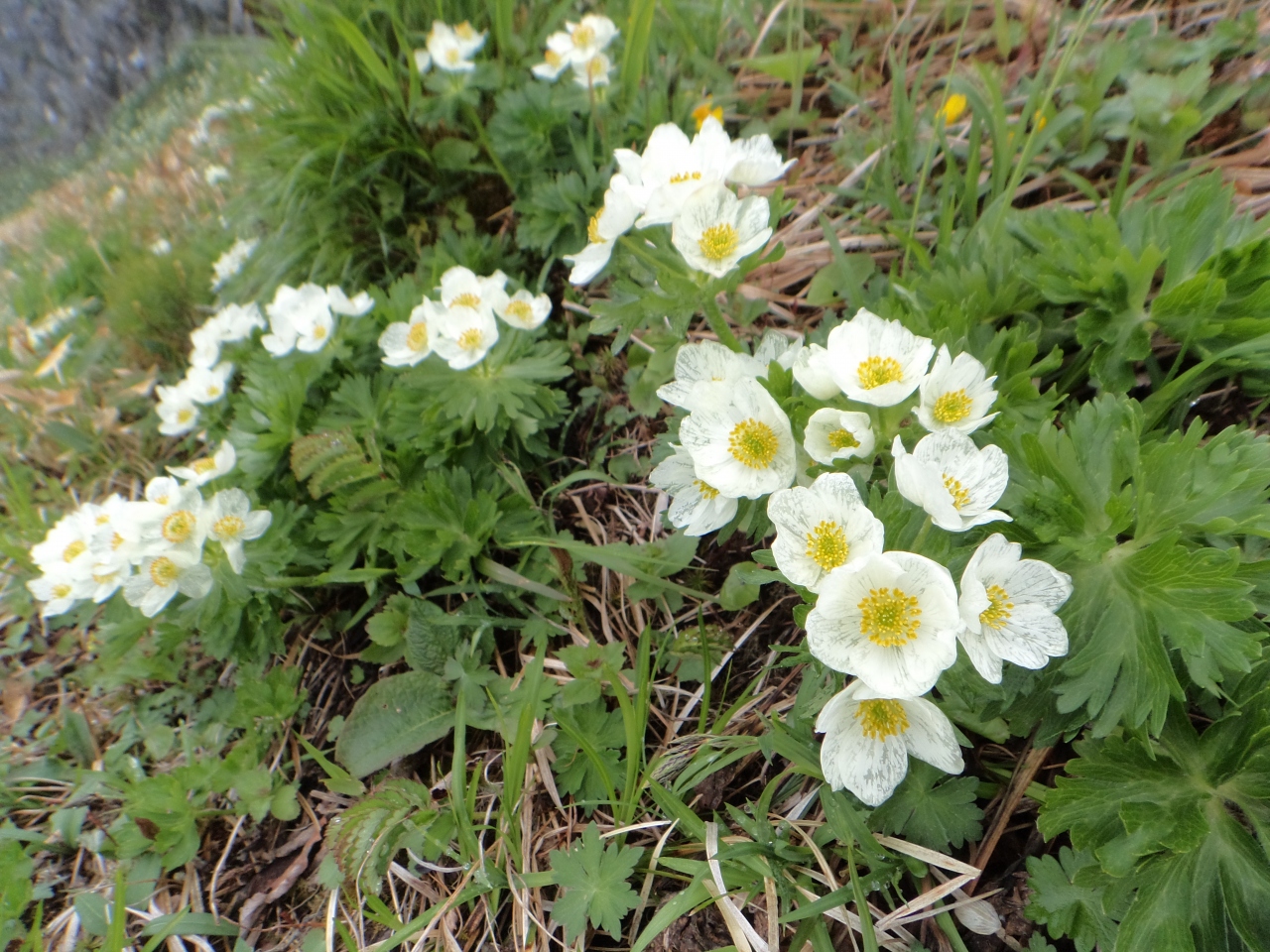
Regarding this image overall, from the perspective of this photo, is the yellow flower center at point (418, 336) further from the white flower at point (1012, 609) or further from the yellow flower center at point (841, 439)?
the white flower at point (1012, 609)

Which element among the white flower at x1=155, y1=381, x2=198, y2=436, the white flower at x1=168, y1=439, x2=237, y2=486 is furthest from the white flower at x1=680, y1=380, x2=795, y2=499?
the white flower at x1=155, y1=381, x2=198, y2=436

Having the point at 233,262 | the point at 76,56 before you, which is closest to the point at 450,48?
the point at 233,262

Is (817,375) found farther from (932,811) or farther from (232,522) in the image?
(232,522)

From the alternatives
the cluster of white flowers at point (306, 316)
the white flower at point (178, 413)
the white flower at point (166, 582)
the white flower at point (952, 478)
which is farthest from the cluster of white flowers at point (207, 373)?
the white flower at point (952, 478)

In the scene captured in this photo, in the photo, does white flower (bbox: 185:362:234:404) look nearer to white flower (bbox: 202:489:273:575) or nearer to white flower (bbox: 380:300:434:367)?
white flower (bbox: 202:489:273:575)

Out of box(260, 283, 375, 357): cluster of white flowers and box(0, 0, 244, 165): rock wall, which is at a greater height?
box(0, 0, 244, 165): rock wall
